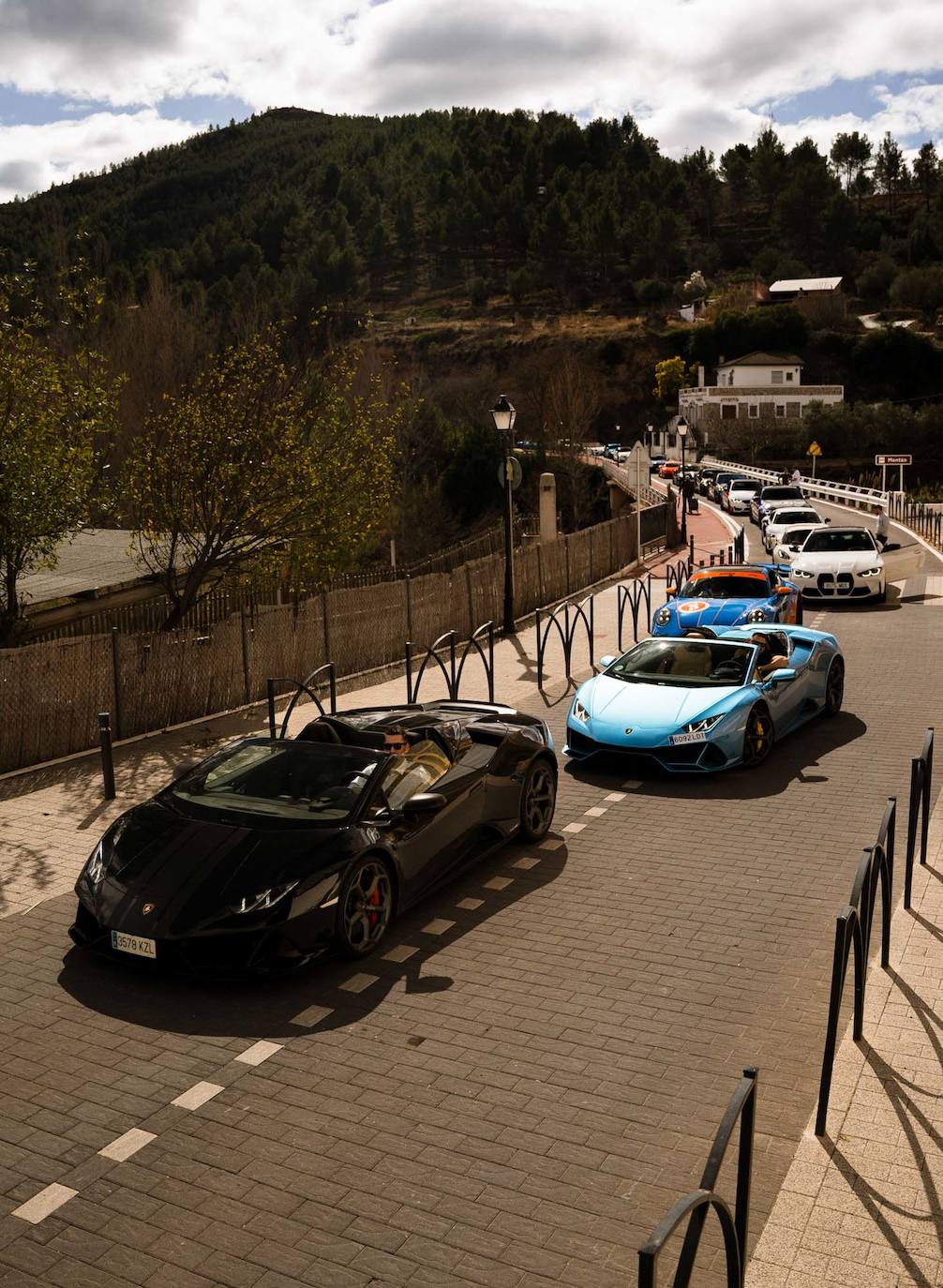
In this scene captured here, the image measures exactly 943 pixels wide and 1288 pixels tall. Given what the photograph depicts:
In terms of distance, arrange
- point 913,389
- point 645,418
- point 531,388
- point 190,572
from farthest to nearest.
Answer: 1. point 645,418
2. point 913,389
3. point 531,388
4. point 190,572

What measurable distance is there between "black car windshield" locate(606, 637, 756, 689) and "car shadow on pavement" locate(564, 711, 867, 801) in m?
0.93

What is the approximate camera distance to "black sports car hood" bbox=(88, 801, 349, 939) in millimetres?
7016

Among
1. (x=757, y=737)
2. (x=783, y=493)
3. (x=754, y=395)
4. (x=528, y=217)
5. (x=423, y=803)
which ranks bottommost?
(x=757, y=737)

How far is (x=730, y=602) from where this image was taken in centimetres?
1914

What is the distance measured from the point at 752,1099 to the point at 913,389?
123 m

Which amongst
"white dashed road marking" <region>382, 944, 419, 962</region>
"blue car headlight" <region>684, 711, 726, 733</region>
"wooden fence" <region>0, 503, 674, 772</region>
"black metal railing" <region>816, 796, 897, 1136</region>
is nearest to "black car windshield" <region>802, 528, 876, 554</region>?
"wooden fence" <region>0, 503, 674, 772</region>

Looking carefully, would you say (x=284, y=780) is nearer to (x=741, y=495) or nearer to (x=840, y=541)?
(x=840, y=541)

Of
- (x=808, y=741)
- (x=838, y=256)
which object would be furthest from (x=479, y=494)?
(x=838, y=256)

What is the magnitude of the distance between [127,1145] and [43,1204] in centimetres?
51

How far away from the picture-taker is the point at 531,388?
10544 centimetres

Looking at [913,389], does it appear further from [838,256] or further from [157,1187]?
[157,1187]

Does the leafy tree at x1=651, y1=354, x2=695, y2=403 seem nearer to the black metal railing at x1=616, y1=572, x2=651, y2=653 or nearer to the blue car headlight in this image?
the black metal railing at x1=616, y1=572, x2=651, y2=653

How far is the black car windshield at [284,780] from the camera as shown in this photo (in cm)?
794

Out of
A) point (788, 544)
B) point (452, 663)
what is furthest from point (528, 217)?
point (452, 663)
